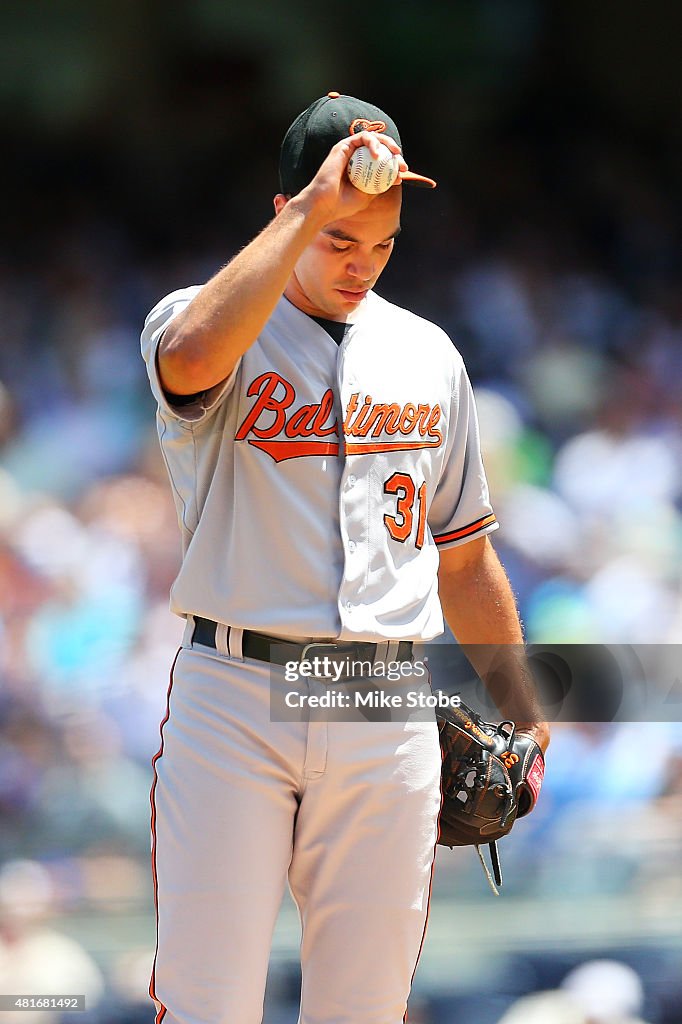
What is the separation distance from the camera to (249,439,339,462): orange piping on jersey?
1.70 metres

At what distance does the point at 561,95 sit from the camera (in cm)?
317

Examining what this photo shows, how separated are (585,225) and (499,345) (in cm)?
39

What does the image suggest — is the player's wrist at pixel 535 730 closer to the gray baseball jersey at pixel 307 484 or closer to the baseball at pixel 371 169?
the gray baseball jersey at pixel 307 484

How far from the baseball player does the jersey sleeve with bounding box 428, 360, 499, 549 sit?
0.46 ft

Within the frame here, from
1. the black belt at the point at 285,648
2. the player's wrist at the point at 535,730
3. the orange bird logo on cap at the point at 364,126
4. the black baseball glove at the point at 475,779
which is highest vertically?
the orange bird logo on cap at the point at 364,126

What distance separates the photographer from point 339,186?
1614 mm

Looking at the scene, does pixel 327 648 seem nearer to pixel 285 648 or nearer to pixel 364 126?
pixel 285 648

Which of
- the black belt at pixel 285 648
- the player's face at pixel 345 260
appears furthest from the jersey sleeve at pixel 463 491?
the black belt at pixel 285 648

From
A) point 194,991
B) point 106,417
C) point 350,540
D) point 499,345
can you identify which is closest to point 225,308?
point 350,540

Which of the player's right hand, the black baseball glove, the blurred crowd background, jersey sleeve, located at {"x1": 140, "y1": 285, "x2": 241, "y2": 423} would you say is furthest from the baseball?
the blurred crowd background

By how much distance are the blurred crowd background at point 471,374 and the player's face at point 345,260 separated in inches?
52.2

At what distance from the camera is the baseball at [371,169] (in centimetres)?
162

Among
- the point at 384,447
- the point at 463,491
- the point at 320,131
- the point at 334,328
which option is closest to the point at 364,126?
the point at 320,131

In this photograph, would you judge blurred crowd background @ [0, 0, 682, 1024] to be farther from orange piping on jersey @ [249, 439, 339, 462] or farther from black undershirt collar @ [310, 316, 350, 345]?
orange piping on jersey @ [249, 439, 339, 462]
